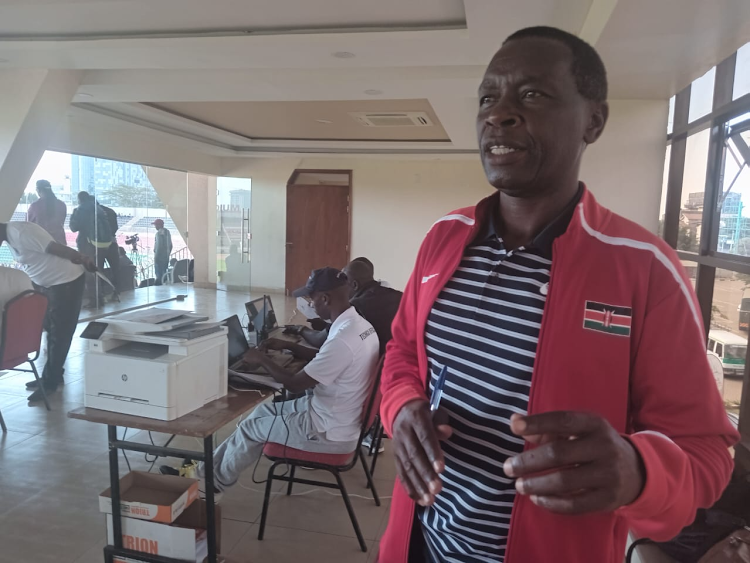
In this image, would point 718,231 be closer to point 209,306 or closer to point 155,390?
point 155,390

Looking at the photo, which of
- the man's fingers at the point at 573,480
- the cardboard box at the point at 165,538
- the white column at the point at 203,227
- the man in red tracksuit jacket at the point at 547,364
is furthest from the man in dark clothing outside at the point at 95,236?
the man's fingers at the point at 573,480

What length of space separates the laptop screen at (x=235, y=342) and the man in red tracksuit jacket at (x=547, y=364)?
6.55 ft

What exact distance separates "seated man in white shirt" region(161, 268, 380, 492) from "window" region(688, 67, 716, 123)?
2276mm

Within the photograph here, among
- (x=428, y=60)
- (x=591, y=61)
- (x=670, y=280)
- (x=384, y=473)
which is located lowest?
(x=384, y=473)

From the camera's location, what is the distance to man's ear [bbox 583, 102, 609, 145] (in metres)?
0.87

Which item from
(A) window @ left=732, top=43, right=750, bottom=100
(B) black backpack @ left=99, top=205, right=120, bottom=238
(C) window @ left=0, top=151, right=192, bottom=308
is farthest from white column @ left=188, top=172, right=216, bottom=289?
(A) window @ left=732, top=43, right=750, bottom=100

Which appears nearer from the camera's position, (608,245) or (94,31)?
(608,245)

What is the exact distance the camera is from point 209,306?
8641 millimetres

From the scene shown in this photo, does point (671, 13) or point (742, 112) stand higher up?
point (671, 13)

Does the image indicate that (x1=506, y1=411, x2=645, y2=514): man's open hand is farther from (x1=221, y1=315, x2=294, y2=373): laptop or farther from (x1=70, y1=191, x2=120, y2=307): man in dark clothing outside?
(x1=70, y1=191, x2=120, y2=307): man in dark clothing outside

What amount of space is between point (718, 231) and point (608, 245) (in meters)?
2.32

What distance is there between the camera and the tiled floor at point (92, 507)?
2.48 meters

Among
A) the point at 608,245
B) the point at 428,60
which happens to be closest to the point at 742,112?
the point at 428,60

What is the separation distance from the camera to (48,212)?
6.57 metres
